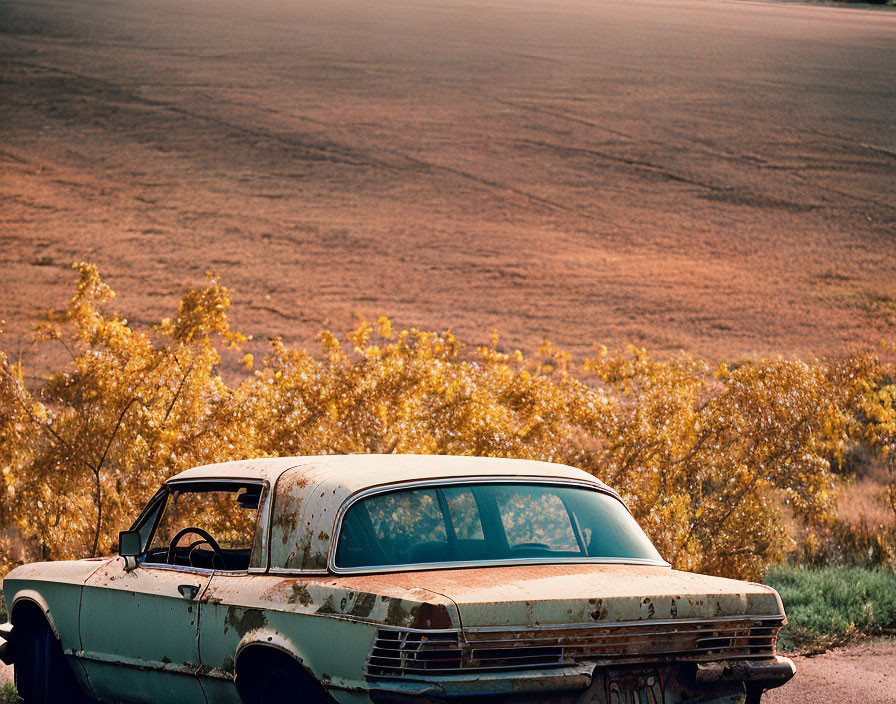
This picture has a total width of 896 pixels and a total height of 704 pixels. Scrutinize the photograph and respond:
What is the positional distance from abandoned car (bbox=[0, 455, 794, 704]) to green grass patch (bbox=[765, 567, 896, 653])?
4053mm

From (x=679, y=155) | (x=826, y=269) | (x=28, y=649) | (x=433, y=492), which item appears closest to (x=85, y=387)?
(x=28, y=649)

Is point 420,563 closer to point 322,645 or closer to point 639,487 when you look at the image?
point 322,645

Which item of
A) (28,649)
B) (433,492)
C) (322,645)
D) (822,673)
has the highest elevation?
(433,492)

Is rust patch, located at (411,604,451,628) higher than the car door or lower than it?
higher

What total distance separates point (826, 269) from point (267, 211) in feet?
100

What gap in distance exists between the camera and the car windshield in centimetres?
430

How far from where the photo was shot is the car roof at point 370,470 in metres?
4.51

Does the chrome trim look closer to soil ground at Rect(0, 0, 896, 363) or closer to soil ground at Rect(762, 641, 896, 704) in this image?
soil ground at Rect(762, 641, 896, 704)

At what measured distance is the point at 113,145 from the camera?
2657 inches

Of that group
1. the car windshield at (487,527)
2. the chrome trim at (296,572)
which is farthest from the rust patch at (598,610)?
the chrome trim at (296,572)

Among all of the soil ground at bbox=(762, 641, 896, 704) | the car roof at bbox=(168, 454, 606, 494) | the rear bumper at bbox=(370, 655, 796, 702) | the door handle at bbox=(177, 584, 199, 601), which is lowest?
the soil ground at bbox=(762, 641, 896, 704)

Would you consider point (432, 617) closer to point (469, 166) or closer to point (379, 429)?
point (379, 429)

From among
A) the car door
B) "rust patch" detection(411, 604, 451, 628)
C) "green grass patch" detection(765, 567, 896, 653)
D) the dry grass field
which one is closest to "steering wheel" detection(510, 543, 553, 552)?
"rust patch" detection(411, 604, 451, 628)

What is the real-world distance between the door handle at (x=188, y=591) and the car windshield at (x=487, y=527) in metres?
0.86
